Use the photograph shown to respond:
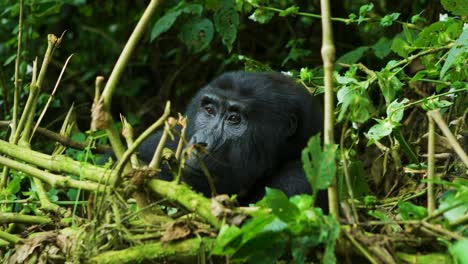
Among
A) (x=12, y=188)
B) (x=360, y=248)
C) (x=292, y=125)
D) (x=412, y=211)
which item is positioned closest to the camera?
(x=360, y=248)

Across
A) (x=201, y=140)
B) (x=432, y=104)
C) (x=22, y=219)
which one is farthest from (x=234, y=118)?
(x=22, y=219)

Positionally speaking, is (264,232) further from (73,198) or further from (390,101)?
(73,198)

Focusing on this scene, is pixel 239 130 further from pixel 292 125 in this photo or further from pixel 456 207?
pixel 456 207

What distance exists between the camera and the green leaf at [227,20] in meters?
5.01

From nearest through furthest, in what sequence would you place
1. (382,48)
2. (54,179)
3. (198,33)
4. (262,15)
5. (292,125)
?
(54,179) < (292,125) < (262,15) < (382,48) < (198,33)

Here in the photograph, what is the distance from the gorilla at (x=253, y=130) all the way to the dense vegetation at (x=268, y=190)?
0.51 feet

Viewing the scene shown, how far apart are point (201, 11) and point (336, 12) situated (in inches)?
59.2

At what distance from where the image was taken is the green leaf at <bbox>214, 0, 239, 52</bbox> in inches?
197

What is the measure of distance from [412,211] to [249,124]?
1.85 metres

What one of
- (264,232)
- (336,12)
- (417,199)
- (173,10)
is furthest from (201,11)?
(264,232)

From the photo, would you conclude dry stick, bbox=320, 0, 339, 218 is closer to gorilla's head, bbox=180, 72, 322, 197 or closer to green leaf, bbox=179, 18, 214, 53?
gorilla's head, bbox=180, 72, 322, 197

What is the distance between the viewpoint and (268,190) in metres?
2.12

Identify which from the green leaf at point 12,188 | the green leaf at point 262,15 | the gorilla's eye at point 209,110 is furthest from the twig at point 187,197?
the green leaf at point 262,15

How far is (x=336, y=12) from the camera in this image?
6148 mm
